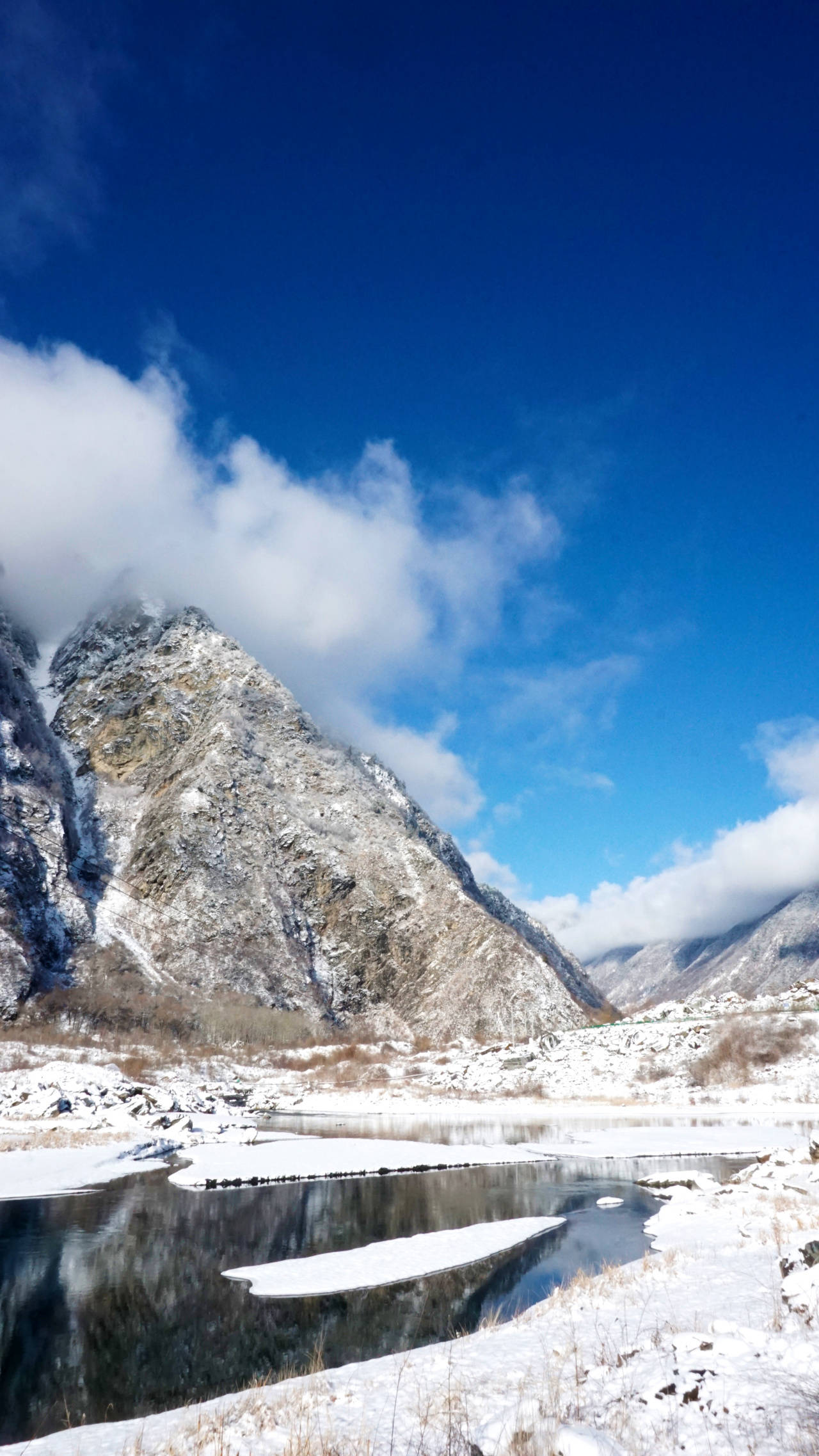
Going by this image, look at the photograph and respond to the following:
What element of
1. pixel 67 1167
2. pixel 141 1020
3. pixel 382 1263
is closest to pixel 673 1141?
pixel 382 1263

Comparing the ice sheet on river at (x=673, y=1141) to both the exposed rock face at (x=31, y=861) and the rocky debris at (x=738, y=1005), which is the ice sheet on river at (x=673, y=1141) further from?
the exposed rock face at (x=31, y=861)

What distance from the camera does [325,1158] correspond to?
3142 centimetres

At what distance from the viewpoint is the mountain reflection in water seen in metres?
11.0

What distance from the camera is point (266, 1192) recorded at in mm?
25766

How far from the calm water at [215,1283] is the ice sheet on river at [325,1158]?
1.14 metres

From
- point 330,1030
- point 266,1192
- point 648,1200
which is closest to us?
point 648,1200

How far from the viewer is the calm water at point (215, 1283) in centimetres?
1105

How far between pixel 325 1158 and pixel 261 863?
86.3 meters

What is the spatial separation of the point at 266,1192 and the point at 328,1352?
1559cm

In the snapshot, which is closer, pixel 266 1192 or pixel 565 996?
pixel 266 1192

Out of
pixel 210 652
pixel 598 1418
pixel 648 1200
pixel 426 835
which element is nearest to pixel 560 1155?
pixel 648 1200

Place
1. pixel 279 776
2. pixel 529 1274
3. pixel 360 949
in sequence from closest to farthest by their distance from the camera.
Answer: pixel 529 1274 → pixel 360 949 → pixel 279 776

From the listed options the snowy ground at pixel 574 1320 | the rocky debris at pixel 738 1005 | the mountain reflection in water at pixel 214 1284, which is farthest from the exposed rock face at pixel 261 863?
the mountain reflection in water at pixel 214 1284

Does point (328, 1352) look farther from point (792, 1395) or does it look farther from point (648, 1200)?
point (648, 1200)
